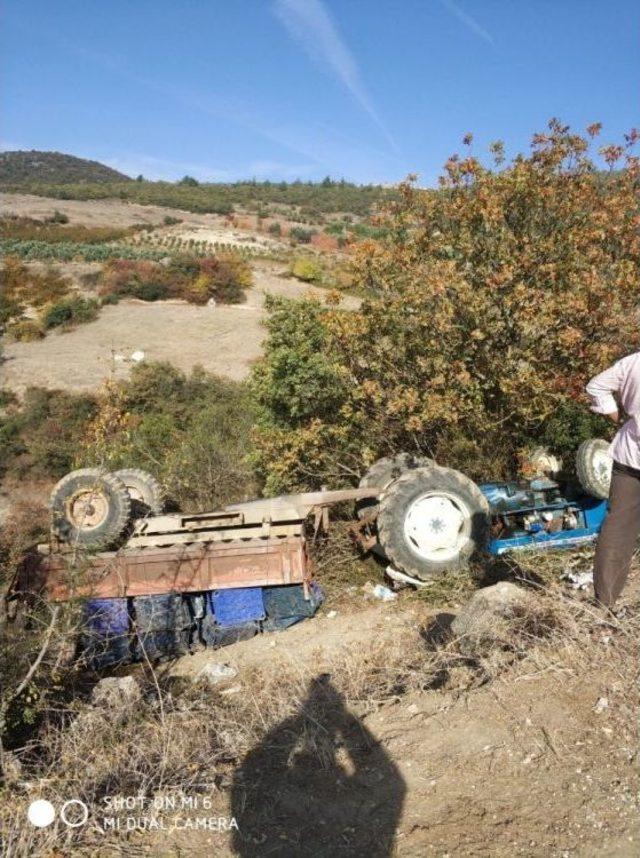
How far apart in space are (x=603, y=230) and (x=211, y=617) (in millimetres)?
6577

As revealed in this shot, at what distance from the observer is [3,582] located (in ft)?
26.8

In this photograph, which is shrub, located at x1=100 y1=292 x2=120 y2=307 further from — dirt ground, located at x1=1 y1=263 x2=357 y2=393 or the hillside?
the hillside

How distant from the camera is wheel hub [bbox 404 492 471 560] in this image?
6.19 metres

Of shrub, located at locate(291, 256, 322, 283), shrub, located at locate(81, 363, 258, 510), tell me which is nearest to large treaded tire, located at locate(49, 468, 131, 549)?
shrub, located at locate(81, 363, 258, 510)

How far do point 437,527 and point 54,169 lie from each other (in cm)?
9739

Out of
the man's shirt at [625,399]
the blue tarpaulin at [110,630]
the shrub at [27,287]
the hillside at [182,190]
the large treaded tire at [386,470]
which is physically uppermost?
the hillside at [182,190]

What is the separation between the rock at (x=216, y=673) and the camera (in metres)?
5.29

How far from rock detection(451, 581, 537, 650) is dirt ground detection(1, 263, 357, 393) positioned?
1430 cm

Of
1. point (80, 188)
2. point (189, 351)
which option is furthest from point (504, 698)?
point (80, 188)

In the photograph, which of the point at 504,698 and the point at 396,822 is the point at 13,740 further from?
the point at 504,698

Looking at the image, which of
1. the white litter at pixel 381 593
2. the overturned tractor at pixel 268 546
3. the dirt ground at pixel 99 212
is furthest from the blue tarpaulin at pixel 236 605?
the dirt ground at pixel 99 212

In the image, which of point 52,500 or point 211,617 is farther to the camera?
point 52,500

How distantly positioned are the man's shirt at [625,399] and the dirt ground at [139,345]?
1462 centimetres

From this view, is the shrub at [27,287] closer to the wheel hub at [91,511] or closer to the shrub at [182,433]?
the shrub at [182,433]
